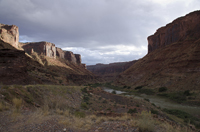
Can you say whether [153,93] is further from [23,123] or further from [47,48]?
[47,48]

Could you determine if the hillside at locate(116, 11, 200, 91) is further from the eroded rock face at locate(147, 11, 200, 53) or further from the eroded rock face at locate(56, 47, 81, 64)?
the eroded rock face at locate(56, 47, 81, 64)

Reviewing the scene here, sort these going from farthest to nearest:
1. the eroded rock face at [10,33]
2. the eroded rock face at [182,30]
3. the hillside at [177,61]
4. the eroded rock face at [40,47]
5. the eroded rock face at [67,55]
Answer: the eroded rock face at [67,55], the eroded rock face at [40,47], the eroded rock face at [182,30], the eroded rock face at [10,33], the hillside at [177,61]

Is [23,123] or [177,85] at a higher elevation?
[23,123]

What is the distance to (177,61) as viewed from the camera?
3784 centimetres

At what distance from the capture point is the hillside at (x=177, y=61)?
3134cm

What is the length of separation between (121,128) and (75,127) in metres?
1.81

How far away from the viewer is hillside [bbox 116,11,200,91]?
103ft

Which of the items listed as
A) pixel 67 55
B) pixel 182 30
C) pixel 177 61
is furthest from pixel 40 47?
pixel 182 30

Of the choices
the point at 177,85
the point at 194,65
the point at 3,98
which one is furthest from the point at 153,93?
the point at 3,98

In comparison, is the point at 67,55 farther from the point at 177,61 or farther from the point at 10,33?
the point at 177,61

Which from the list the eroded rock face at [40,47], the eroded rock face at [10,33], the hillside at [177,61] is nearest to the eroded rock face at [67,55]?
the eroded rock face at [40,47]

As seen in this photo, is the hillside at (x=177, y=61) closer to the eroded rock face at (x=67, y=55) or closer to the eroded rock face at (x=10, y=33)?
the eroded rock face at (x=10, y=33)

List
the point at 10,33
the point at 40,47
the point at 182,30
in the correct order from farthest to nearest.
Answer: the point at 40,47
the point at 182,30
the point at 10,33

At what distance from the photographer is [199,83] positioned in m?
26.5
